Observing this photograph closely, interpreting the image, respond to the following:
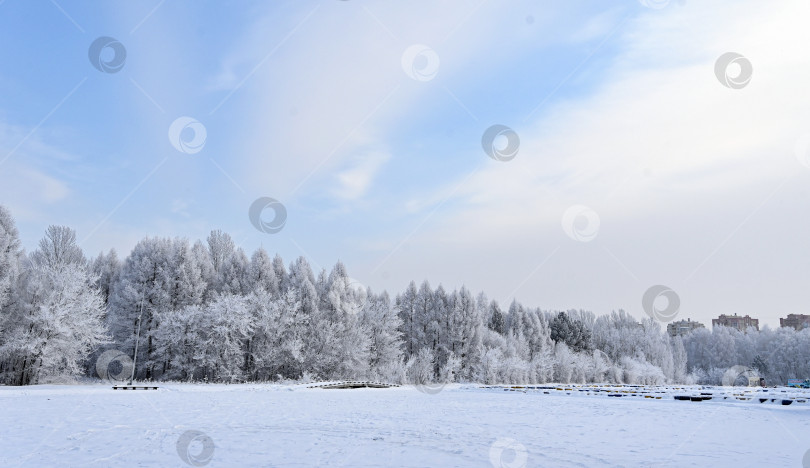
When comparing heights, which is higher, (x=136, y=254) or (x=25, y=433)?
(x=136, y=254)

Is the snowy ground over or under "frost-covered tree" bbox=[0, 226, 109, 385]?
under

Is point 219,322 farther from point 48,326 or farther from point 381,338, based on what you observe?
point 381,338

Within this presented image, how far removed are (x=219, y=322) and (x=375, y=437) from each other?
42.2 m

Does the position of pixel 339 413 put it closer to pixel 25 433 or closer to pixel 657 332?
pixel 25 433

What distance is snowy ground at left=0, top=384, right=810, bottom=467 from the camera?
36.9 feet

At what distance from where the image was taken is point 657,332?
11038 cm

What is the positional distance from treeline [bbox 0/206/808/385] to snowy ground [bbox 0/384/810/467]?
2360cm

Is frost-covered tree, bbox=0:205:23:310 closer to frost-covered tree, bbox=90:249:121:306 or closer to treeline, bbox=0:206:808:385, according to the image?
treeline, bbox=0:206:808:385

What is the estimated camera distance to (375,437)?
14469 millimetres

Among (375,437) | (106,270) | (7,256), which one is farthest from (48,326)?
(375,437)

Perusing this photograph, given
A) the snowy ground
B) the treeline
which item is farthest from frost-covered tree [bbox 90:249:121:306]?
the snowy ground

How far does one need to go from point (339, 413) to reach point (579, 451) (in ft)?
36.9

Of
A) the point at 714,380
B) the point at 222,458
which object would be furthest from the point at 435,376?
the point at 714,380

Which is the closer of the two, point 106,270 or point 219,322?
point 219,322
